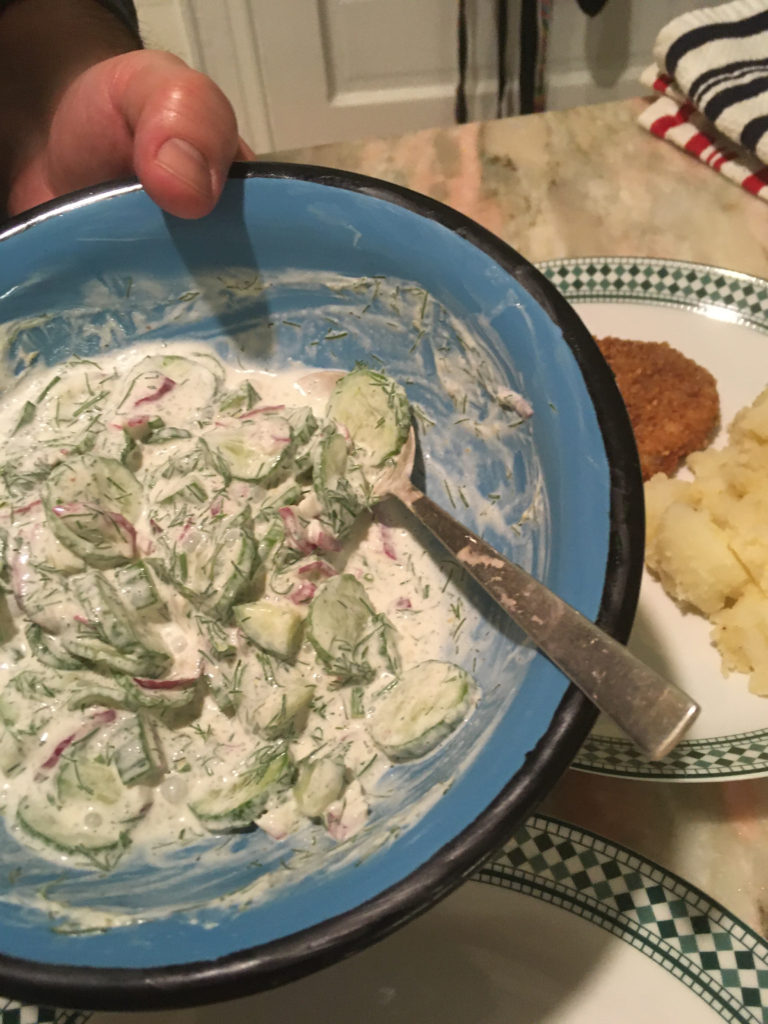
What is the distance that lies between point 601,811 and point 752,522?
0.43m

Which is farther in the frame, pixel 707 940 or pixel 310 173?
pixel 310 173

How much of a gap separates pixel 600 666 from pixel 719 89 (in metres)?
1.33

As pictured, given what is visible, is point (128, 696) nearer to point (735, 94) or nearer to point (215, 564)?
point (215, 564)

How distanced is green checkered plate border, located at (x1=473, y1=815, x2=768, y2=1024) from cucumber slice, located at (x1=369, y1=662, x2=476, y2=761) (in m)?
0.13

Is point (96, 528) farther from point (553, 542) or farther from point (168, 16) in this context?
point (168, 16)

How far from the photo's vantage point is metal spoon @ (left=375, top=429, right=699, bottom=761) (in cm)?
61

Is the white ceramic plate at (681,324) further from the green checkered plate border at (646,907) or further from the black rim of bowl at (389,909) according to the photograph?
the black rim of bowl at (389,909)

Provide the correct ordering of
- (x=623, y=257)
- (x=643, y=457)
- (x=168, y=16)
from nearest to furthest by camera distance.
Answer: (x=643, y=457), (x=623, y=257), (x=168, y=16)

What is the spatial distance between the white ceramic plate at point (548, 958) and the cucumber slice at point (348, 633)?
0.83ft

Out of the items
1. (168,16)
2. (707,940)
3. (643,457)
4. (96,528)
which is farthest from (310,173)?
(168,16)

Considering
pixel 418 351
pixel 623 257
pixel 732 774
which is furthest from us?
pixel 623 257

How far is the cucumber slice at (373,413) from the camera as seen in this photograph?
0.98 metres

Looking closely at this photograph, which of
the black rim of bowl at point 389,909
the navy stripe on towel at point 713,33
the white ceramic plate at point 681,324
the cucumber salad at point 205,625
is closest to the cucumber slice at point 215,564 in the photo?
the cucumber salad at point 205,625

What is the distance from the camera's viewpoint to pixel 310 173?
37.5 inches
